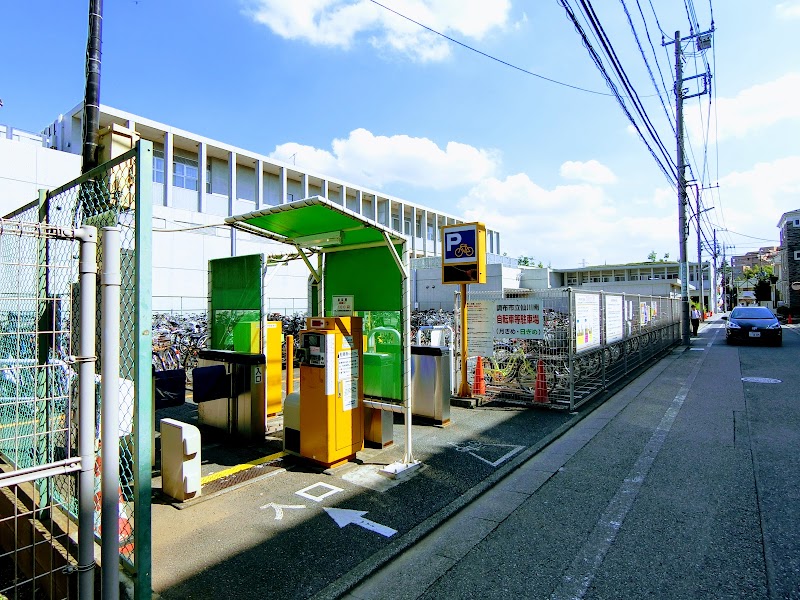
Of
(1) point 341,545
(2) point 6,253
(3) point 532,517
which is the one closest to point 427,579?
(1) point 341,545

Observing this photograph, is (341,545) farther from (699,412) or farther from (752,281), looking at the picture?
(752,281)

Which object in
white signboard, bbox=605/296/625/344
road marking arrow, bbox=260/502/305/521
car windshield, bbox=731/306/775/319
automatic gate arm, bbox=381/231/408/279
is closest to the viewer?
road marking arrow, bbox=260/502/305/521

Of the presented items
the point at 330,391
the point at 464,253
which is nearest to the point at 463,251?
the point at 464,253

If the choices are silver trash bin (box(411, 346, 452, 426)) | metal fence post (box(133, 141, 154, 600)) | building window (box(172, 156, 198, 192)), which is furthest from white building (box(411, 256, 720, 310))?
metal fence post (box(133, 141, 154, 600))

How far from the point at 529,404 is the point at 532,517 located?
386 centimetres

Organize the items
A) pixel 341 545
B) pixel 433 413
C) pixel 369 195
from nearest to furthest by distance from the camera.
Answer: pixel 341 545, pixel 433 413, pixel 369 195

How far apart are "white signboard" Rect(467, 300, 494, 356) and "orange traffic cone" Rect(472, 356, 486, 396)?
0.24 metres

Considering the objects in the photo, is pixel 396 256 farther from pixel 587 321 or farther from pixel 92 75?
pixel 587 321

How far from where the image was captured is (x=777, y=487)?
13.3 ft

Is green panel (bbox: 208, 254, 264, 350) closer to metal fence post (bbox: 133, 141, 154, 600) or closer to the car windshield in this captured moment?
metal fence post (bbox: 133, 141, 154, 600)

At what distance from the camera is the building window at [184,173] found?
70.7 ft

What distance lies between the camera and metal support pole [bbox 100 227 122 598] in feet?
6.59

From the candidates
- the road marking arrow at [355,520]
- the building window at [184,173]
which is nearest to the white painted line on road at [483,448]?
the road marking arrow at [355,520]

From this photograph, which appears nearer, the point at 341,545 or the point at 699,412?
the point at 341,545
